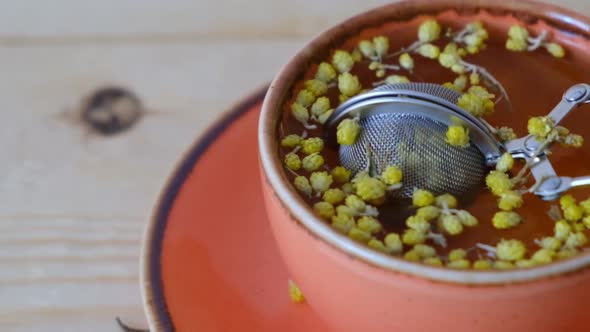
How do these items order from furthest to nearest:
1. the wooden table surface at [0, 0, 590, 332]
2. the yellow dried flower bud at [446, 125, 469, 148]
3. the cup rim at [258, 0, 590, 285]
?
the wooden table surface at [0, 0, 590, 332] < the yellow dried flower bud at [446, 125, 469, 148] < the cup rim at [258, 0, 590, 285]

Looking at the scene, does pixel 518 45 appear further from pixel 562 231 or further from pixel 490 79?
pixel 562 231

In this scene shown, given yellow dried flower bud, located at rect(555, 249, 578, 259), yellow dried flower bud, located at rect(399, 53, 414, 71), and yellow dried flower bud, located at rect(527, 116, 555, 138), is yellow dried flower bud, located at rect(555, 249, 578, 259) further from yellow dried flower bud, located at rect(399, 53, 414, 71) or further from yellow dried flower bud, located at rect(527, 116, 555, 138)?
yellow dried flower bud, located at rect(399, 53, 414, 71)

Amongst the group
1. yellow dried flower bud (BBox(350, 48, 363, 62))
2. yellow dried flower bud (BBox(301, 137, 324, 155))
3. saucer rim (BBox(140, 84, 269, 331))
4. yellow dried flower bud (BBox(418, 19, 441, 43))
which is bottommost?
saucer rim (BBox(140, 84, 269, 331))

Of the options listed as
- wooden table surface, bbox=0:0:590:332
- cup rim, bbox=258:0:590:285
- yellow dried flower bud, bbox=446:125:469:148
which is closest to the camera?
cup rim, bbox=258:0:590:285

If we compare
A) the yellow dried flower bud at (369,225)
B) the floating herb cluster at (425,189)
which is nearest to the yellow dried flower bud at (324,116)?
the floating herb cluster at (425,189)

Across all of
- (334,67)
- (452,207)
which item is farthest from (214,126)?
(452,207)

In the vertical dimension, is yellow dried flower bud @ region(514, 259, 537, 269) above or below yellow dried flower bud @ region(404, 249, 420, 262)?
above

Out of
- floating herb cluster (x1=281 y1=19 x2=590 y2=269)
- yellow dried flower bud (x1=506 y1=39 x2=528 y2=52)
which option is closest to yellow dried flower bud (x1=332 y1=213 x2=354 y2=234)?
floating herb cluster (x1=281 y1=19 x2=590 y2=269)

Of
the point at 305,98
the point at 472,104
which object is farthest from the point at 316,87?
the point at 472,104
